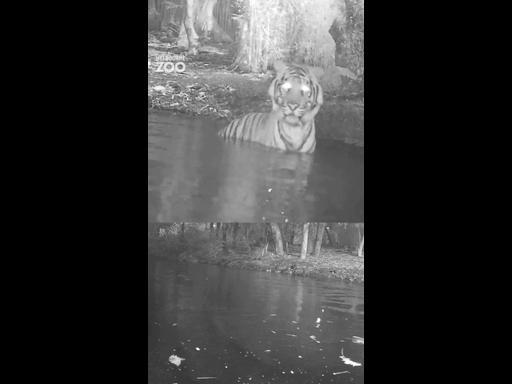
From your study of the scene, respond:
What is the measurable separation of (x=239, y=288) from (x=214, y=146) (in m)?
0.60

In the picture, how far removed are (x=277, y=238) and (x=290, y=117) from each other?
518 mm

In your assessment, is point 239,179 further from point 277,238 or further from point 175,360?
point 175,360

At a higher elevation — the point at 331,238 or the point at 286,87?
the point at 286,87

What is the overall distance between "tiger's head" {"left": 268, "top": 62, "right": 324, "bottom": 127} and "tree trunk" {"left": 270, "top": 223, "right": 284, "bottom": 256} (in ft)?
A: 1.33

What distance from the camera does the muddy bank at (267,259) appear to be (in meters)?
2.45

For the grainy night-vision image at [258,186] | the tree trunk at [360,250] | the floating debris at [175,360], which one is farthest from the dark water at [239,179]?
the floating debris at [175,360]

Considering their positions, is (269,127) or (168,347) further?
(269,127)

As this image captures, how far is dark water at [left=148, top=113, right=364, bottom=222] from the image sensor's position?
2.42 m

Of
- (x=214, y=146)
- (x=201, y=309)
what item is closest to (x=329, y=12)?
(x=214, y=146)

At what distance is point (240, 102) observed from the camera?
2508 millimetres

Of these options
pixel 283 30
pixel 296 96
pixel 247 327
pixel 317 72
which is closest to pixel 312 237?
pixel 247 327

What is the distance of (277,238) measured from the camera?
2.51m

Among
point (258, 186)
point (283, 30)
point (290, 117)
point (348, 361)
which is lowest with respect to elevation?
point (348, 361)
